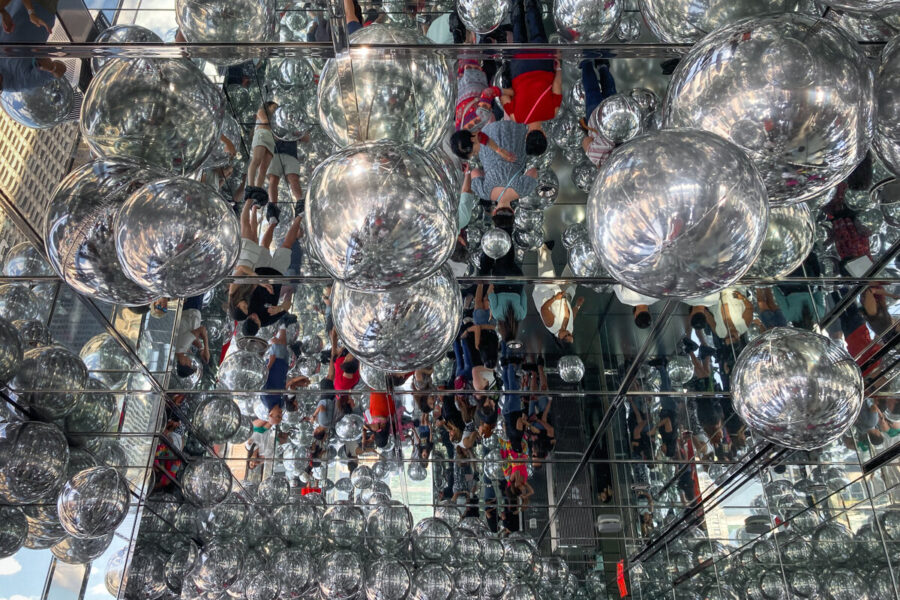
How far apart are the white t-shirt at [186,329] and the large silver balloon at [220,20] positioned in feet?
13.3

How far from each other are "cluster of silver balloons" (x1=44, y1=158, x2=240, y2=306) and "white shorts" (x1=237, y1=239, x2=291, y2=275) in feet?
7.84

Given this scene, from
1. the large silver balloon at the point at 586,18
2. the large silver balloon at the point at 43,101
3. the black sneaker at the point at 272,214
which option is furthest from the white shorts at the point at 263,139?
the large silver balloon at the point at 586,18

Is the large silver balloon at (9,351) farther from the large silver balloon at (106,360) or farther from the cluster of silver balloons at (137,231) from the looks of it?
the cluster of silver balloons at (137,231)

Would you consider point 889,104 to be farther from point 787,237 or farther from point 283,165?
point 283,165

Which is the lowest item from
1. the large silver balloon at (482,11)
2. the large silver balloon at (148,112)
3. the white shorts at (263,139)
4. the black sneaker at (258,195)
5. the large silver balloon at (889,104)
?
the large silver balloon at (889,104)

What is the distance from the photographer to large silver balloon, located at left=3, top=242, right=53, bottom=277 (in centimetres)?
443

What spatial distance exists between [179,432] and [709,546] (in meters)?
5.88

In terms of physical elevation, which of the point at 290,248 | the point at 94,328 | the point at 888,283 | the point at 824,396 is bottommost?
the point at 824,396

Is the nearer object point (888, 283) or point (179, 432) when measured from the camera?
point (888, 283)

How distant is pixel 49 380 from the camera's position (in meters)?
4.12

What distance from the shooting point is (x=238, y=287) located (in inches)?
191

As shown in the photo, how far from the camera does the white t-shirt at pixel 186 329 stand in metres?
6.02

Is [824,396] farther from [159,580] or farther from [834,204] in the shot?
[159,580]

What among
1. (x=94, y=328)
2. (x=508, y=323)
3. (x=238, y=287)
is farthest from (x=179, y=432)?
(x=508, y=323)
